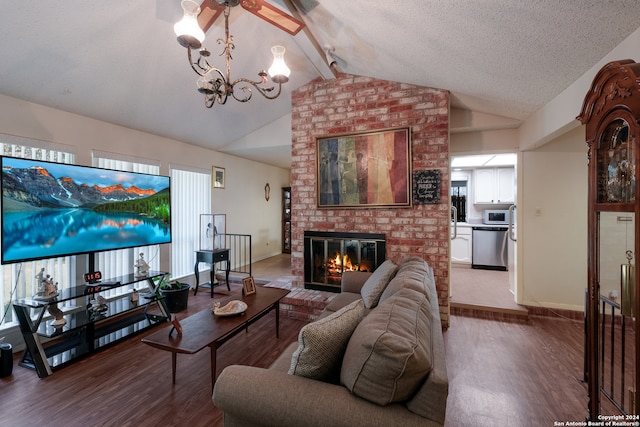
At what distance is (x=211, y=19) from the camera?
2.22m

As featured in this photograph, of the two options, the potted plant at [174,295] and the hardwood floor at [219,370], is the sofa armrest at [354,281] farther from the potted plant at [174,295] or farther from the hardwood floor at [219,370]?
the potted plant at [174,295]

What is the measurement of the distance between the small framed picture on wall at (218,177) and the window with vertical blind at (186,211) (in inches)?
4.1

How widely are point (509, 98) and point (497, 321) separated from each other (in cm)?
252

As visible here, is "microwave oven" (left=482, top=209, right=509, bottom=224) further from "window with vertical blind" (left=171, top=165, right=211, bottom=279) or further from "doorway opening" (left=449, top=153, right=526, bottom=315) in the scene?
"window with vertical blind" (left=171, top=165, right=211, bottom=279)

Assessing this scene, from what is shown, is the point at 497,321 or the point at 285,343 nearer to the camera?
the point at 285,343

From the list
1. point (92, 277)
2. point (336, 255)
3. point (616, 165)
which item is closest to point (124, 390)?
point (92, 277)

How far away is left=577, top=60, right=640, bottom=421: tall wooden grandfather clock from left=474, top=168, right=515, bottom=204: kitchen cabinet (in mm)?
5044

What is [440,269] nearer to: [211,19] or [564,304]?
[564,304]

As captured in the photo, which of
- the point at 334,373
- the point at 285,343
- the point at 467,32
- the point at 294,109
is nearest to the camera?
the point at 334,373

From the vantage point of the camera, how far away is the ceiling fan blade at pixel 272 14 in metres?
1.96

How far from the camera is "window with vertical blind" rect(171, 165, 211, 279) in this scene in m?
4.30

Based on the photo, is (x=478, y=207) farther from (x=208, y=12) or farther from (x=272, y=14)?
(x=208, y=12)

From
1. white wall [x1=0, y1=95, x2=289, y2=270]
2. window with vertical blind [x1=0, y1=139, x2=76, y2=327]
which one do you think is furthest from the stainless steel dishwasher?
window with vertical blind [x1=0, y1=139, x2=76, y2=327]

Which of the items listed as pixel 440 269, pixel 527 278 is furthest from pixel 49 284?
pixel 527 278
